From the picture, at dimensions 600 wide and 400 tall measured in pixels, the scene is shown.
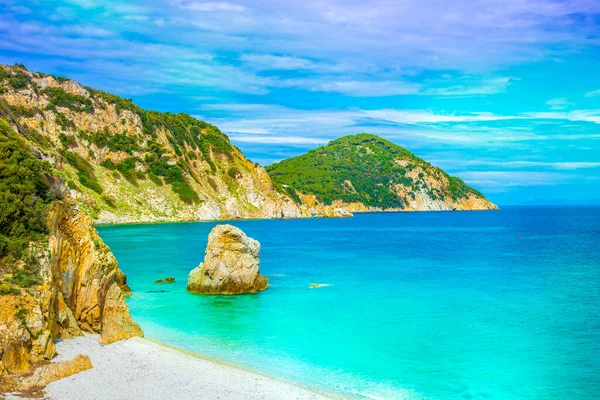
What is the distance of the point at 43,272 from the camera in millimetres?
20094

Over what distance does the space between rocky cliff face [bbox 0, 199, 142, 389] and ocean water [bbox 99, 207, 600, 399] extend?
3498mm

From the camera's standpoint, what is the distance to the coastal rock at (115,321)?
887 inches

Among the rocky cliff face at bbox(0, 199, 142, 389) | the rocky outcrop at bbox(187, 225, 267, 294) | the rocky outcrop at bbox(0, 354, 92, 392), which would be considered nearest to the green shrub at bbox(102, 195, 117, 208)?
the rocky outcrop at bbox(187, 225, 267, 294)

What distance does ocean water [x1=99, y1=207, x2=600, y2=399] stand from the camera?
21.1 m

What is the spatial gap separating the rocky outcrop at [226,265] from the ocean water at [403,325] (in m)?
1.43

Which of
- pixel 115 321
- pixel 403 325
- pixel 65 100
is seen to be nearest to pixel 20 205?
pixel 115 321

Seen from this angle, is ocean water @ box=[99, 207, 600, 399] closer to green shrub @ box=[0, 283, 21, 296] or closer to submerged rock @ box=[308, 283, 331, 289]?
submerged rock @ box=[308, 283, 331, 289]

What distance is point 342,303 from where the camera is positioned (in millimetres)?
35875

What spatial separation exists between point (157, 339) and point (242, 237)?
14.3m

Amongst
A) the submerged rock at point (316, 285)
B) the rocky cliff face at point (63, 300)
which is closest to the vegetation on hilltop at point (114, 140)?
the submerged rock at point (316, 285)

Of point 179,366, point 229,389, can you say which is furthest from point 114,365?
point 229,389

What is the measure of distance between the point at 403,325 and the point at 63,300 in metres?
17.6

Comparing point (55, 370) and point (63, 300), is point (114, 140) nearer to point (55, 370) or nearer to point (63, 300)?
point (63, 300)

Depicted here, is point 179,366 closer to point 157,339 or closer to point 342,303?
point 157,339
